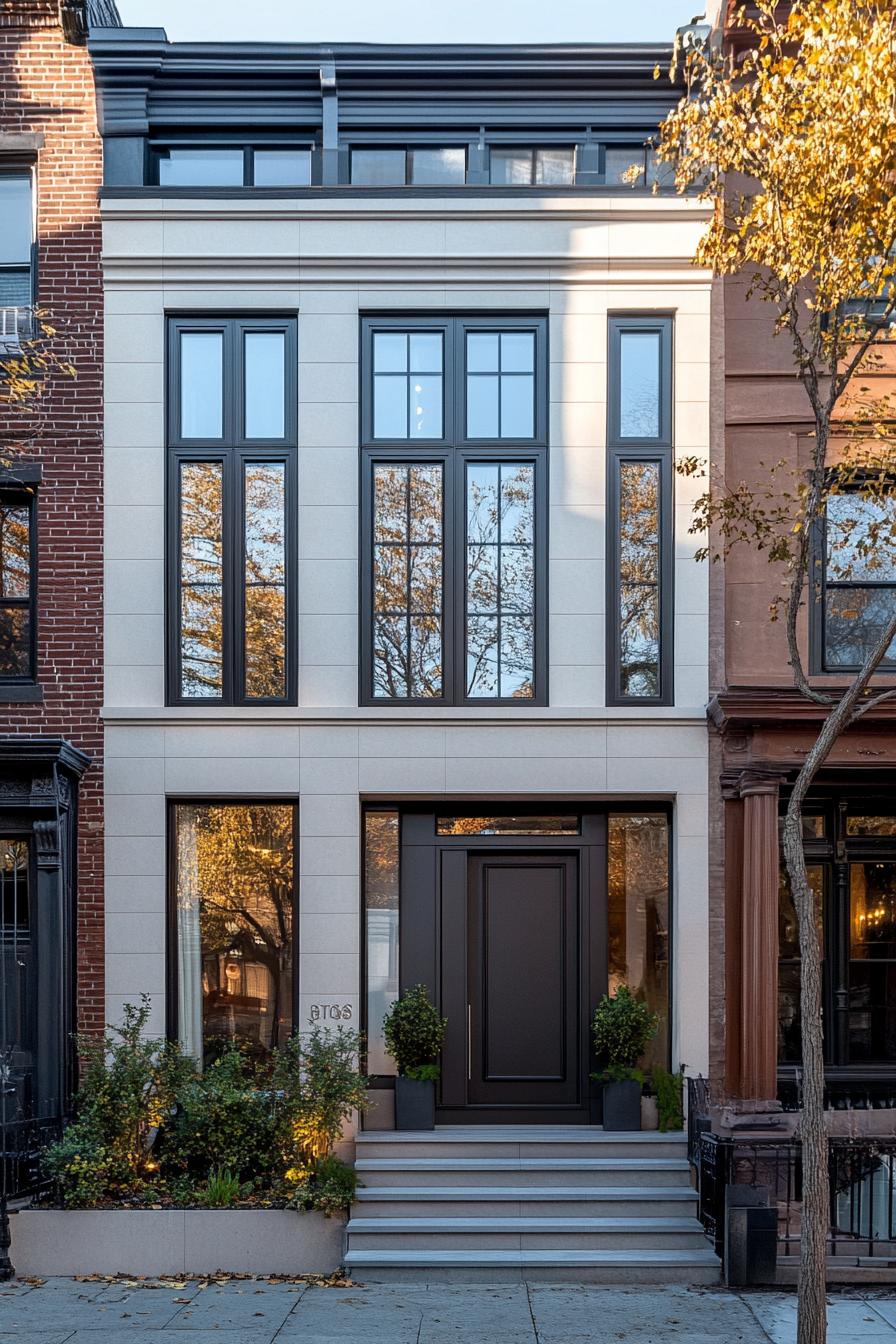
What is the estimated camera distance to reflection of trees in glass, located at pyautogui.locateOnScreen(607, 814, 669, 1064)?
41.2 feet

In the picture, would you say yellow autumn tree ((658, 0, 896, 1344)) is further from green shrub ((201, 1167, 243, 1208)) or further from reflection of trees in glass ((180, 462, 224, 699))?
reflection of trees in glass ((180, 462, 224, 699))

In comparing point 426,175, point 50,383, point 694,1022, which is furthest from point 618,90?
point 694,1022

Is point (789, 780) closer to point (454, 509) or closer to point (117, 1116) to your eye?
point (454, 509)

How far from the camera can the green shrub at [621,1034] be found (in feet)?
38.9

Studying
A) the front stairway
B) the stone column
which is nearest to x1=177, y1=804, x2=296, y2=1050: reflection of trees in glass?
the front stairway

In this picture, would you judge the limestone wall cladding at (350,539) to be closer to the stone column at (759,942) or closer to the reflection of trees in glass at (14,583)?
the stone column at (759,942)

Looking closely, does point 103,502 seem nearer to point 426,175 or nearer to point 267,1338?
point 426,175

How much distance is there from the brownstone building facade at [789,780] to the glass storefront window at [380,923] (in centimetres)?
311

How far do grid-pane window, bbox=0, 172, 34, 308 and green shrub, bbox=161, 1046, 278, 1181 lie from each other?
7.87m

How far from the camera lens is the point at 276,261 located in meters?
12.6

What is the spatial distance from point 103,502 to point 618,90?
6597 mm

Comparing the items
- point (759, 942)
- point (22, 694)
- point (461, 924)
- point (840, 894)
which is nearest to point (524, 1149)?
point (461, 924)

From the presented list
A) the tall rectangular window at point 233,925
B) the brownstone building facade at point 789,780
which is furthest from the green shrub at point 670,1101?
the tall rectangular window at point 233,925

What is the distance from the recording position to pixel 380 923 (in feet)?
41.6
